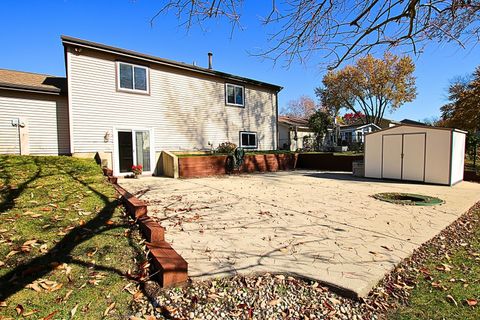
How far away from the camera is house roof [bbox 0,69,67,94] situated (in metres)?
9.07

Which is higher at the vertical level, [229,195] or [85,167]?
[85,167]

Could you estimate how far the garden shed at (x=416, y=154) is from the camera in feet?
31.8

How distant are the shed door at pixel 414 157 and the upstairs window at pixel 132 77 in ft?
39.4

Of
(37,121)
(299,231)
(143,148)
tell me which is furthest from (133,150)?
(299,231)

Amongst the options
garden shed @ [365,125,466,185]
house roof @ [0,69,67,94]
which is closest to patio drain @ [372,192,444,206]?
garden shed @ [365,125,466,185]

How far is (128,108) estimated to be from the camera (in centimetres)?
1115

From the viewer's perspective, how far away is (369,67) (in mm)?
28812

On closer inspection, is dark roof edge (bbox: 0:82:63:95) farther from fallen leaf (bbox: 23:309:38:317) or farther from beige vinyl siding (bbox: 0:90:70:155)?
fallen leaf (bbox: 23:309:38:317)

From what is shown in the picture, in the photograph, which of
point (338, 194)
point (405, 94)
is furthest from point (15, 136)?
point (405, 94)

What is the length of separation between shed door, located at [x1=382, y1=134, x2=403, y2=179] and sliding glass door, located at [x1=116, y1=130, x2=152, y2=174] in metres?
11.0

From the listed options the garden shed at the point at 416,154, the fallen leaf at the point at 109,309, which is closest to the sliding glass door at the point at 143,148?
the fallen leaf at the point at 109,309

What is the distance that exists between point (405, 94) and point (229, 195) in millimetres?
31548

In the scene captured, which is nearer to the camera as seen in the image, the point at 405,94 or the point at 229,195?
the point at 229,195

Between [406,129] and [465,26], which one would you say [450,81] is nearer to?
[406,129]
